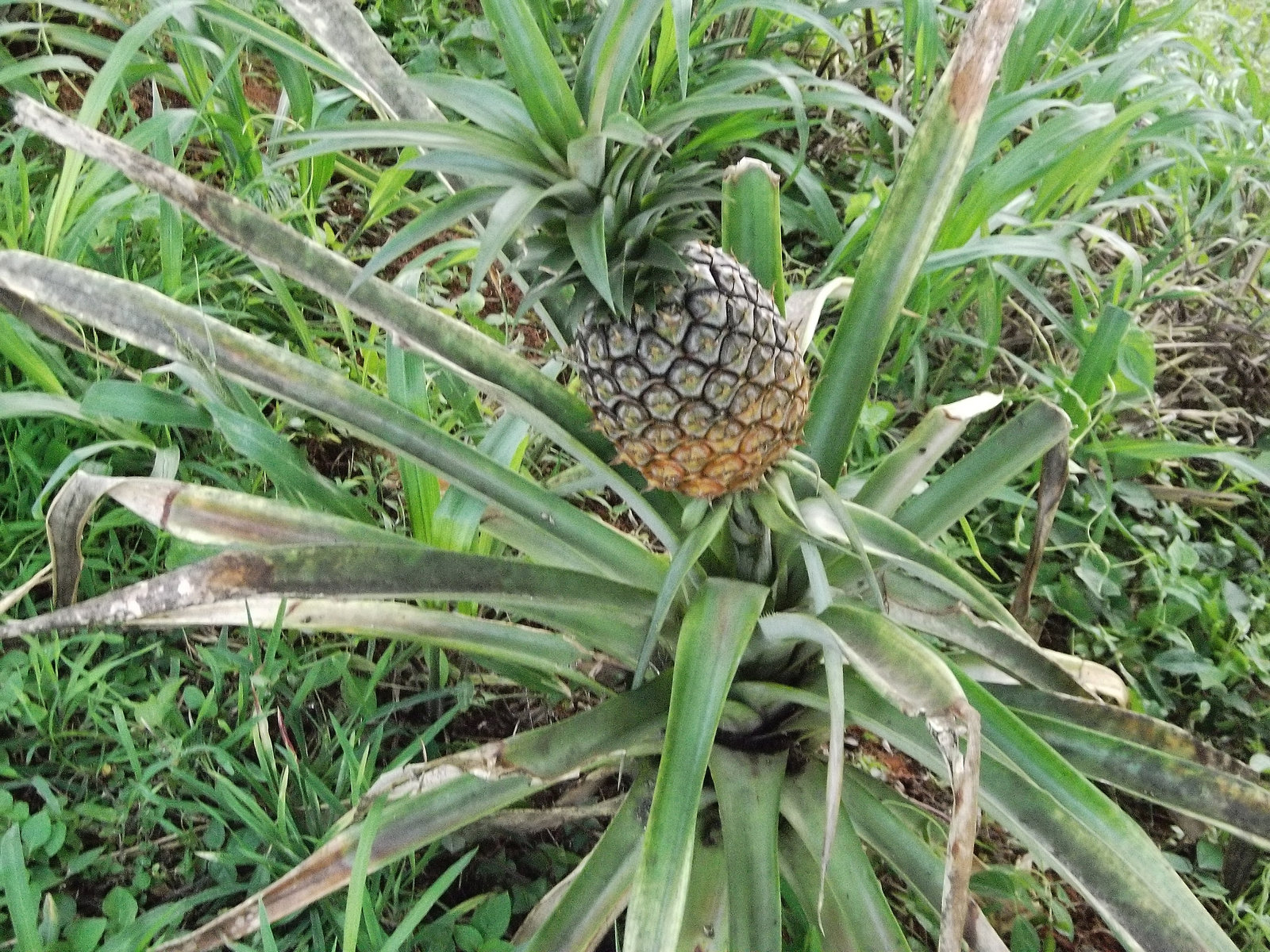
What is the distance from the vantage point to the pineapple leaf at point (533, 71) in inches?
26.4

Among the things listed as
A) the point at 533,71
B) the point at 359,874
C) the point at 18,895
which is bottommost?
the point at 18,895

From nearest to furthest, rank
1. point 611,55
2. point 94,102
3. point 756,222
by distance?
1. point 611,55
2. point 756,222
3. point 94,102

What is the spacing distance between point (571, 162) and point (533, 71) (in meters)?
0.07

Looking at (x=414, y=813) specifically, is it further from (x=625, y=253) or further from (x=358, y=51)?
(x=358, y=51)

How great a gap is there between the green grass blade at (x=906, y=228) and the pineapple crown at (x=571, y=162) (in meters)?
0.22

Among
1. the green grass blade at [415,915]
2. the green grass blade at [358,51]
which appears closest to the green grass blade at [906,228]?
the green grass blade at [358,51]

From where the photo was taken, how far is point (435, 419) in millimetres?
1412

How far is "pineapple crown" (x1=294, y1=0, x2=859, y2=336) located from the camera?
0.67 metres

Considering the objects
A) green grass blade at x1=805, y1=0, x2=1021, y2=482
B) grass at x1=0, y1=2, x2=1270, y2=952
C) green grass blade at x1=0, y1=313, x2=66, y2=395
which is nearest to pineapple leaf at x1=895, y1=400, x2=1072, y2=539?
green grass blade at x1=805, y1=0, x2=1021, y2=482

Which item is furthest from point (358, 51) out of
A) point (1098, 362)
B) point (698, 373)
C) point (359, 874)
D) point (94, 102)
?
point (1098, 362)

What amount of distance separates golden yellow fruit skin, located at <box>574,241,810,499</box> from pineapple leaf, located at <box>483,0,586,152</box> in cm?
15

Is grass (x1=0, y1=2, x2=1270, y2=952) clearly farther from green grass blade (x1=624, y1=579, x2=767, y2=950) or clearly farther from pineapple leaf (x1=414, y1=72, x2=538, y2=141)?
green grass blade (x1=624, y1=579, x2=767, y2=950)

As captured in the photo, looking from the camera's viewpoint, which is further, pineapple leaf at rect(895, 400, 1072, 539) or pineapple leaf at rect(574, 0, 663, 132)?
pineapple leaf at rect(895, 400, 1072, 539)

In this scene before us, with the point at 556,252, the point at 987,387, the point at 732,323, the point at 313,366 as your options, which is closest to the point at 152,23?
the point at 313,366
